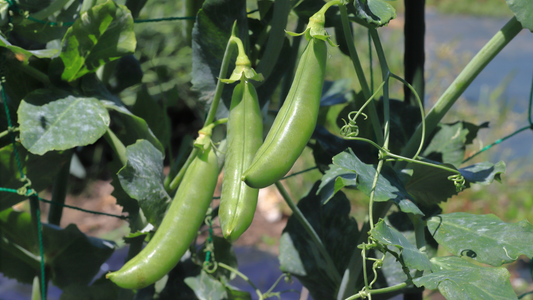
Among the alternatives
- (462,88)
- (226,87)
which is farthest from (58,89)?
(462,88)

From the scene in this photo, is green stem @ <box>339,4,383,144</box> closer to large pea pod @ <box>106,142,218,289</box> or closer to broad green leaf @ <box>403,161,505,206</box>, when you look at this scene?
broad green leaf @ <box>403,161,505,206</box>

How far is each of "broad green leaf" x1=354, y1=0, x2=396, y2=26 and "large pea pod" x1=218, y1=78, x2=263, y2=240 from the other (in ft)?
Result: 0.49

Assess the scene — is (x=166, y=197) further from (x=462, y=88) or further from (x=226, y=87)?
(x=462, y=88)

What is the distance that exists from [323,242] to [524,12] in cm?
45

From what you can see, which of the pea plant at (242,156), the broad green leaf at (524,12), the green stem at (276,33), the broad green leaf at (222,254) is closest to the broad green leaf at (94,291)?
the pea plant at (242,156)

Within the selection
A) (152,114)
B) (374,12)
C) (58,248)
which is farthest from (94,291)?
(374,12)

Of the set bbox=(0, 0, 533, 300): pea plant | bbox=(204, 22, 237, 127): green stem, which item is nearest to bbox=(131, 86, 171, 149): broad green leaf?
bbox=(0, 0, 533, 300): pea plant

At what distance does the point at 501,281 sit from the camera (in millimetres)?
433

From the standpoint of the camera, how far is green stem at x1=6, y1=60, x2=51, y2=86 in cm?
61

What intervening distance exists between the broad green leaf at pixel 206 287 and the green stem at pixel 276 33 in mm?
376

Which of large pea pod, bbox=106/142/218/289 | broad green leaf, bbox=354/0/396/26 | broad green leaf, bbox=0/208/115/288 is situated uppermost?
broad green leaf, bbox=354/0/396/26

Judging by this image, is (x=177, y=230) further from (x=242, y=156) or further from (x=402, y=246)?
(x=402, y=246)

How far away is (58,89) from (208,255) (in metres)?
0.36

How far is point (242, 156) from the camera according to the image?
19.2 inches
